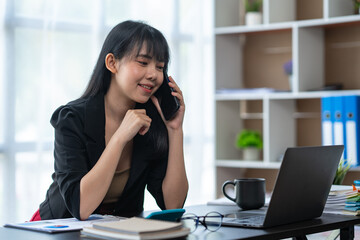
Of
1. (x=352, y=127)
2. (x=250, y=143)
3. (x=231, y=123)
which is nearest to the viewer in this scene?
(x=352, y=127)

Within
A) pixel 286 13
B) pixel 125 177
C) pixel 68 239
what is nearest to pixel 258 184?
pixel 125 177

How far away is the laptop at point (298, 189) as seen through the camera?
132 centimetres

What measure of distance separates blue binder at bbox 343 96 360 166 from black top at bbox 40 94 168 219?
1629 mm

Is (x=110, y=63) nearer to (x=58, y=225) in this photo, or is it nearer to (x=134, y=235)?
(x=58, y=225)

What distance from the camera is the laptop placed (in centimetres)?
132

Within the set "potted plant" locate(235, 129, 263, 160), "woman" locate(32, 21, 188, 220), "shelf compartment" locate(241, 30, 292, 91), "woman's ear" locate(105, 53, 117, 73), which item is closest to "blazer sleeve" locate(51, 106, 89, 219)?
"woman" locate(32, 21, 188, 220)

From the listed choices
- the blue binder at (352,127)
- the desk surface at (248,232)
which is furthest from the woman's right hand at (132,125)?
the blue binder at (352,127)

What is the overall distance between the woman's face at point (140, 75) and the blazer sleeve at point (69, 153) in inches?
7.4

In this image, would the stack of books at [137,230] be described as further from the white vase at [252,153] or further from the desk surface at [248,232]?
the white vase at [252,153]

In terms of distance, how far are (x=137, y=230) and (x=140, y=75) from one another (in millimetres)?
805

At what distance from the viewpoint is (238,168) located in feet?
13.4

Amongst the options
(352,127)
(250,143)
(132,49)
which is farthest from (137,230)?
(250,143)

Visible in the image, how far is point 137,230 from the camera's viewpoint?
1.10 meters

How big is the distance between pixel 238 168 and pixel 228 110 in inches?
17.0
